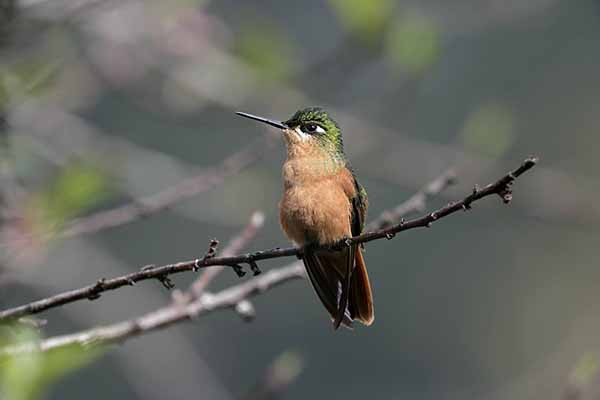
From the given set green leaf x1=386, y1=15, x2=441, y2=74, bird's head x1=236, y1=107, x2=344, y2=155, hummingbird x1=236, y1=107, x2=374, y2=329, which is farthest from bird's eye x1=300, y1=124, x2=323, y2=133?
green leaf x1=386, y1=15, x2=441, y2=74

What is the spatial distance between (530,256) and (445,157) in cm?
1055

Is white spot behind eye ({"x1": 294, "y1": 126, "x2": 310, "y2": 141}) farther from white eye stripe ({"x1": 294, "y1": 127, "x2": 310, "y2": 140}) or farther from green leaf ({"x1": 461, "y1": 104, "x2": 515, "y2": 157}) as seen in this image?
green leaf ({"x1": 461, "y1": 104, "x2": 515, "y2": 157})

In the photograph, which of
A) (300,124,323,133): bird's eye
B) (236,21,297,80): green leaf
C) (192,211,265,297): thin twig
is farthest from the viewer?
(236,21,297,80): green leaf

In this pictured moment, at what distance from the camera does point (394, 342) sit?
47.1ft

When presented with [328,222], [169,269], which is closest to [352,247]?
[328,222]

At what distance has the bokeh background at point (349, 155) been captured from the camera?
462 cm

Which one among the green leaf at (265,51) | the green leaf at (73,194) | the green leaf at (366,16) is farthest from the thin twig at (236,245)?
the green leaf at (265,51)

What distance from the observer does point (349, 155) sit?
21.4ft

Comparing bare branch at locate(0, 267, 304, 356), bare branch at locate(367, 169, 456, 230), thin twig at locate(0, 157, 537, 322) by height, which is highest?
bare branch at locate(367, 169, 456, 230)

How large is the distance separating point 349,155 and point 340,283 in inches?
112

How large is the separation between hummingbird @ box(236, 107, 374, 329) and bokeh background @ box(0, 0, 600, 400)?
1.15ft

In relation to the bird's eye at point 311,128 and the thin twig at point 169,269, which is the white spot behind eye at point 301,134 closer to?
the bird's eye at point 311,128

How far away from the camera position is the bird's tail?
3.61m

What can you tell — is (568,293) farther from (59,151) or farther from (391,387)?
(59,151)
